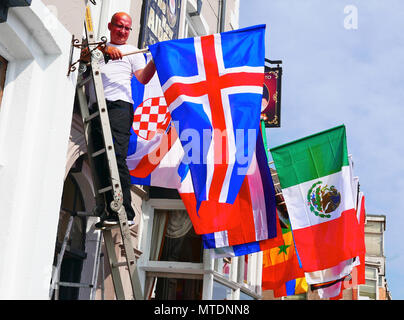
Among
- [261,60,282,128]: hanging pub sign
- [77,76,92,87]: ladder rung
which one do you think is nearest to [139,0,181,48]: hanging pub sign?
[77,76,92,87]: ladder rung

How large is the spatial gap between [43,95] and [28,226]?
3.08 feet

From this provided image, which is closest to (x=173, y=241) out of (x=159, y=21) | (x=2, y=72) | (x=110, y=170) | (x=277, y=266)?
(x=159, y=21)

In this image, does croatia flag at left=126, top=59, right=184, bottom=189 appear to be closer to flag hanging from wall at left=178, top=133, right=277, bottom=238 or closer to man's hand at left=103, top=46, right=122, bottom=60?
flag hanging from wall at left=178, top=133, right=277, bottom=238

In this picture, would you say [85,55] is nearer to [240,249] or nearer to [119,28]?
[119,28]

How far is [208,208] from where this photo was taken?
18.4 ft

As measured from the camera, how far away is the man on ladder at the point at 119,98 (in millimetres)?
4582

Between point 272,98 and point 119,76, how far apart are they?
29.7 feet

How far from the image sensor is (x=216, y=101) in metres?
5.34

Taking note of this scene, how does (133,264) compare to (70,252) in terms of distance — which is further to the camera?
(70,252)

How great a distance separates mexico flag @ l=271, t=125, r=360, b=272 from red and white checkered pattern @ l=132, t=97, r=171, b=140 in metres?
3.46

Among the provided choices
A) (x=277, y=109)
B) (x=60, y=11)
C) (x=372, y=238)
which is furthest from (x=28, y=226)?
(x=372, y=238)

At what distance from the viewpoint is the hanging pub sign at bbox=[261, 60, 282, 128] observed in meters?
13.6

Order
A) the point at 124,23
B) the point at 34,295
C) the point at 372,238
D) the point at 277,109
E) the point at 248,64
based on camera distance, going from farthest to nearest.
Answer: the point at 372,238, the point at 277,109, the point at 248,64, the point at 124,23, the point at 34,295
